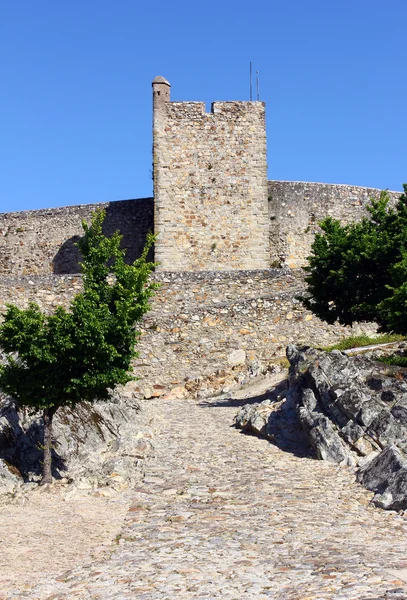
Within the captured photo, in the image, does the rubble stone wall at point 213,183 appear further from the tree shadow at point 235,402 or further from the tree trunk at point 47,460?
the tree trunk at point 47,460

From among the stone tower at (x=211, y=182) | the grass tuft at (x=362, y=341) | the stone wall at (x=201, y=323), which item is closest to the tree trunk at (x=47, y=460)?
the stone wall at (x=201, y=323)

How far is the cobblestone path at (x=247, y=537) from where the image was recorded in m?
7.71

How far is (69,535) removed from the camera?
33.5 ft

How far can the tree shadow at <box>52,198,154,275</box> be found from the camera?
31031mm

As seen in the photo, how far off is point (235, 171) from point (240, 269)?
3501 mm

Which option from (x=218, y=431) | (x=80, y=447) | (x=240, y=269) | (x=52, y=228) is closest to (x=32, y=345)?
(x=80, y=447)

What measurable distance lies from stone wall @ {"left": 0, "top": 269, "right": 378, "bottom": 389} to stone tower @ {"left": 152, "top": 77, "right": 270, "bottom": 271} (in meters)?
2.39

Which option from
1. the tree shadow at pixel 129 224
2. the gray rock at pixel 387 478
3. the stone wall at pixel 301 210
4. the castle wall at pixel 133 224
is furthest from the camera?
the tree shadow at pixel 129 224

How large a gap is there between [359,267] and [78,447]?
8481 mm

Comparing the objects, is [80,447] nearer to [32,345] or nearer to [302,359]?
[32,345]

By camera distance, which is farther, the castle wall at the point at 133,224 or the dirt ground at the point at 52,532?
the castle wall at the point at 133,224

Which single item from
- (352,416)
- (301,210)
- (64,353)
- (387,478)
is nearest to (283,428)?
(352,416)

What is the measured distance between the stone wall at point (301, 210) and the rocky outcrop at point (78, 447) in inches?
588

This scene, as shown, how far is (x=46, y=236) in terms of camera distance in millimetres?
32781
